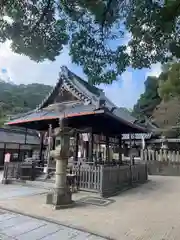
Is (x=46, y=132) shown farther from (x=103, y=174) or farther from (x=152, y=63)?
(x=152, y=63)

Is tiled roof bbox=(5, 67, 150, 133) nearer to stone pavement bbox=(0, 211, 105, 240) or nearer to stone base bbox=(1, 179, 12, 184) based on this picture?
stone base bbox=(1, 179, 12, 184)

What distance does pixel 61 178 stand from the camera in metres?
8.02

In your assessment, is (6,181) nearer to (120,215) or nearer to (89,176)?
(89,176)

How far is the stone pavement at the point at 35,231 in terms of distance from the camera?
489 centimetres

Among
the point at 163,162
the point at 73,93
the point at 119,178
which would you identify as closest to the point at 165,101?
the point at 163,162

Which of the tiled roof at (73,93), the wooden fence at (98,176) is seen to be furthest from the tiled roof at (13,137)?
the wooden fence at (98,176)

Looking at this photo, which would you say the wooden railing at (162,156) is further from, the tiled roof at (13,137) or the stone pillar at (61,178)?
the stone pillar at (61,178)

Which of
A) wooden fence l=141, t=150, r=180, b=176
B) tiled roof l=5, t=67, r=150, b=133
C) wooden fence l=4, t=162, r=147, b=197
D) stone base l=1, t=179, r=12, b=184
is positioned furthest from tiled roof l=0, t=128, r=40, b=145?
wooden fence l=141, t=150, r=180, b=176

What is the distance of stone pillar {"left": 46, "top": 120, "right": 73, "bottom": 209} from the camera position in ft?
25.0

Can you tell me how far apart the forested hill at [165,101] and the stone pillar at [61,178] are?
14.6 feet

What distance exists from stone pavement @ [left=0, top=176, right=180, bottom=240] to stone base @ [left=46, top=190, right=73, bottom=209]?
8.8 inches

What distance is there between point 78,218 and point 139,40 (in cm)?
492

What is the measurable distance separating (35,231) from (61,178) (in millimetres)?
2841

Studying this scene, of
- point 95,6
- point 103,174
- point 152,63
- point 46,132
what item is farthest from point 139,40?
point 46,132
